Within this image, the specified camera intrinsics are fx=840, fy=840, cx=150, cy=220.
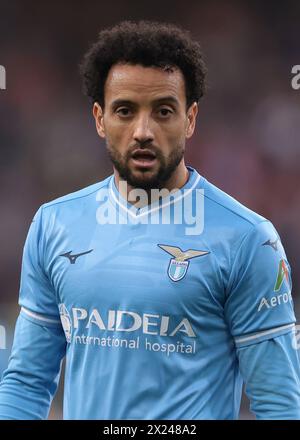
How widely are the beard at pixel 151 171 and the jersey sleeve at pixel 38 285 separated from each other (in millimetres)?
397

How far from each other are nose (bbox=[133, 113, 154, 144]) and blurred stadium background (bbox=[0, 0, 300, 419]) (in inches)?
187

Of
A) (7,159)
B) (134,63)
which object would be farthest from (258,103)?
(134,63)

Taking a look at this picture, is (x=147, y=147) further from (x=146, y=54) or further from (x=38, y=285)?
(x=38, y=285)

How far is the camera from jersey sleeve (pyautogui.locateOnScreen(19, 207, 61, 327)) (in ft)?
9.93

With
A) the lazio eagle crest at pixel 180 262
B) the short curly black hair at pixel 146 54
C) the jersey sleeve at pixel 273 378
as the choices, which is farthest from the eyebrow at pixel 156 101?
the jersey sleeve at pixel 273 378

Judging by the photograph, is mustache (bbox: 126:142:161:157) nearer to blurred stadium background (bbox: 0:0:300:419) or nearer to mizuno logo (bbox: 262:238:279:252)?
mizuno logo (bbox: 262:238:279:252)

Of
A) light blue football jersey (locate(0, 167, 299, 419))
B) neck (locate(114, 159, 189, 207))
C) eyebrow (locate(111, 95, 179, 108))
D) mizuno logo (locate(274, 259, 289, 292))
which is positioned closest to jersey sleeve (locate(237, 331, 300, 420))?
light blue football jersey (locate(0, 167, 299, 419))

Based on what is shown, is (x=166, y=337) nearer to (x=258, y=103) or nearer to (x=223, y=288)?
(x=223, y=288)

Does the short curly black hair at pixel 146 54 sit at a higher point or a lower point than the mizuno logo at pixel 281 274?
higher

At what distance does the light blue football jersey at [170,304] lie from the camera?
273 cm

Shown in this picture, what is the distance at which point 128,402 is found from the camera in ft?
9.00

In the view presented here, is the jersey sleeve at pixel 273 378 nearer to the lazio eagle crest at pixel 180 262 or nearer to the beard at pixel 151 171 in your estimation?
the lazio eagle crest at pixel 180 262

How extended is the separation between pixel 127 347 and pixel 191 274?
1.04ft

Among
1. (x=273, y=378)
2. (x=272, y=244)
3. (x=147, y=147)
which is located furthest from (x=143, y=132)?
(x=273, y=378)
